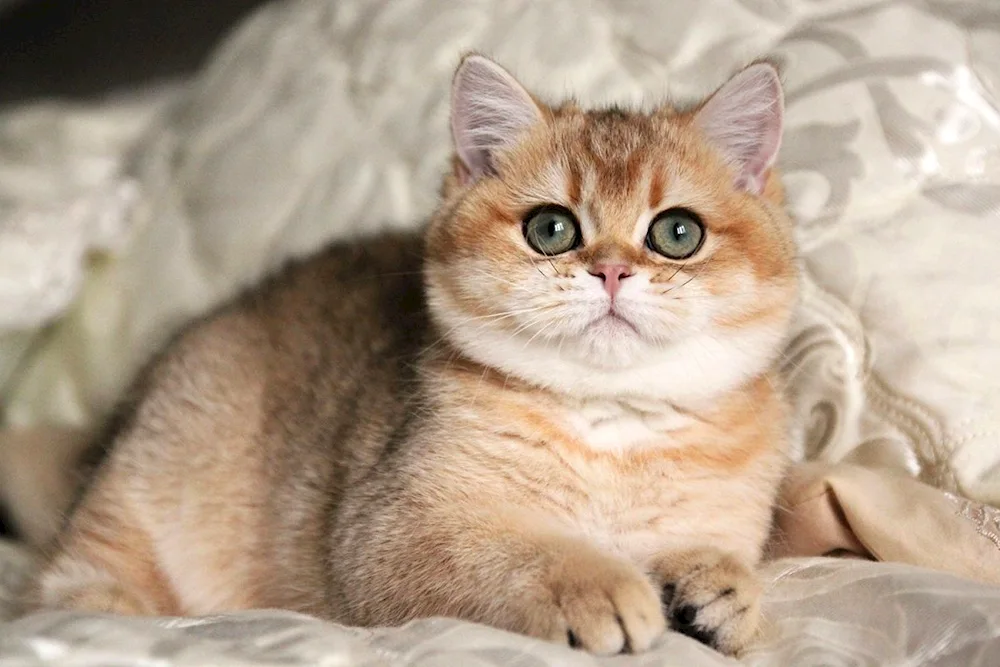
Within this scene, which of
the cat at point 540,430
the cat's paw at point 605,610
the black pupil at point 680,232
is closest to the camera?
the cat's paw at point 605,610

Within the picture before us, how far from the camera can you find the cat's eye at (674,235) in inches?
44.8

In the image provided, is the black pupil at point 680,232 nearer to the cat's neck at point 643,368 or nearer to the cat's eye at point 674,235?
the cat's eye at point 674,235

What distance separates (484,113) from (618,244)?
319 millimetres

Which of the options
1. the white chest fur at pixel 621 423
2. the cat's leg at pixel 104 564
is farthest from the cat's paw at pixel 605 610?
the cat's leg at pixel 104 564

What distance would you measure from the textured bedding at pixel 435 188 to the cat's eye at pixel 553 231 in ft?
1.47

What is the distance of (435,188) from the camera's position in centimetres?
176

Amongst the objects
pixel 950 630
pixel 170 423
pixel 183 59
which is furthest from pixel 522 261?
pixel 183 59

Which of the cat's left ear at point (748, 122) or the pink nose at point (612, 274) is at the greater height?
the cat's left ear at point (748, 122)

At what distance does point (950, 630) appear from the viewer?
0.89 m

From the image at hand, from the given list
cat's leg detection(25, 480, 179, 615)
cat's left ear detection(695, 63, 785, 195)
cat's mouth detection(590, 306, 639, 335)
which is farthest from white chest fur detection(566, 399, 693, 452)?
cat's leg detection(25, 480, 179, 615)

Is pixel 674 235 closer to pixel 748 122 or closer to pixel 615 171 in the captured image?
pixel 615 171

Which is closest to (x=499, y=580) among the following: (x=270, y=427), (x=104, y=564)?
(x=270, y=427)

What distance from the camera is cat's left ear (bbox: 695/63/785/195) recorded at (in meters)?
1.20

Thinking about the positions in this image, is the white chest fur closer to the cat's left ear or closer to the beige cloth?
the beige cloth
